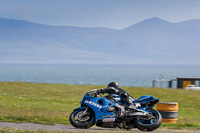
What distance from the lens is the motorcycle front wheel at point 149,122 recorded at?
11.6 meters

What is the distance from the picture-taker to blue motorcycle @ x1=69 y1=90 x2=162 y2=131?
1166cm

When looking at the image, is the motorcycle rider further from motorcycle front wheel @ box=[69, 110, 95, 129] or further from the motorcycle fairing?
motorcycle front wheel @ box=[69, 110, 95, 129]

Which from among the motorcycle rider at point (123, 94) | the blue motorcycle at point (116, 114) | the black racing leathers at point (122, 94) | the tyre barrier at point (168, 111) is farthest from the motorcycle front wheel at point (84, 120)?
the tyre barrier at point (168, 111)

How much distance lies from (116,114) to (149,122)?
1.04 meters

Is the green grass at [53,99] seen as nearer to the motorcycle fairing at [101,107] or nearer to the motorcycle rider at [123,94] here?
the motorcycle fairing at [101,107]

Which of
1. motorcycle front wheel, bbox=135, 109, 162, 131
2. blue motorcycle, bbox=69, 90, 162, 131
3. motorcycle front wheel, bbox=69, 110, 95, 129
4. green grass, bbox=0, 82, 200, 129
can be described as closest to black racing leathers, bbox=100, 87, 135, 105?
blue motorcycle, bbox=69, 90, 162, 131

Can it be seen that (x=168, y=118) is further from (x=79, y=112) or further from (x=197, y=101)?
(x=197, y=101)

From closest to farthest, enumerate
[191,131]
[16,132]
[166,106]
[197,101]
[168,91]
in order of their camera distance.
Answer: [16,132] < [191,131] < [166,106] < [197,101] < [168,91]

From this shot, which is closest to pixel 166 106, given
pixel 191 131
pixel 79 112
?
pixel 191 131

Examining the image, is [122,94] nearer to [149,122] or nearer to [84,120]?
[149,122]

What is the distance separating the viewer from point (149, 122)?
11.8 meters

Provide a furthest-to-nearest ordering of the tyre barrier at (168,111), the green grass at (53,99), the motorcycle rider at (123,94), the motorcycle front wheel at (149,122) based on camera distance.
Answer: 1. the green grass at (53,99)
2. the tyre barrier at (168,111)
3. the motorcycle rider at (123,94)
4. the motorcycle front wheel at (149,122)

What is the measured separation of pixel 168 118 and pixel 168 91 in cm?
1862

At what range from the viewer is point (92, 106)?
12.0m
